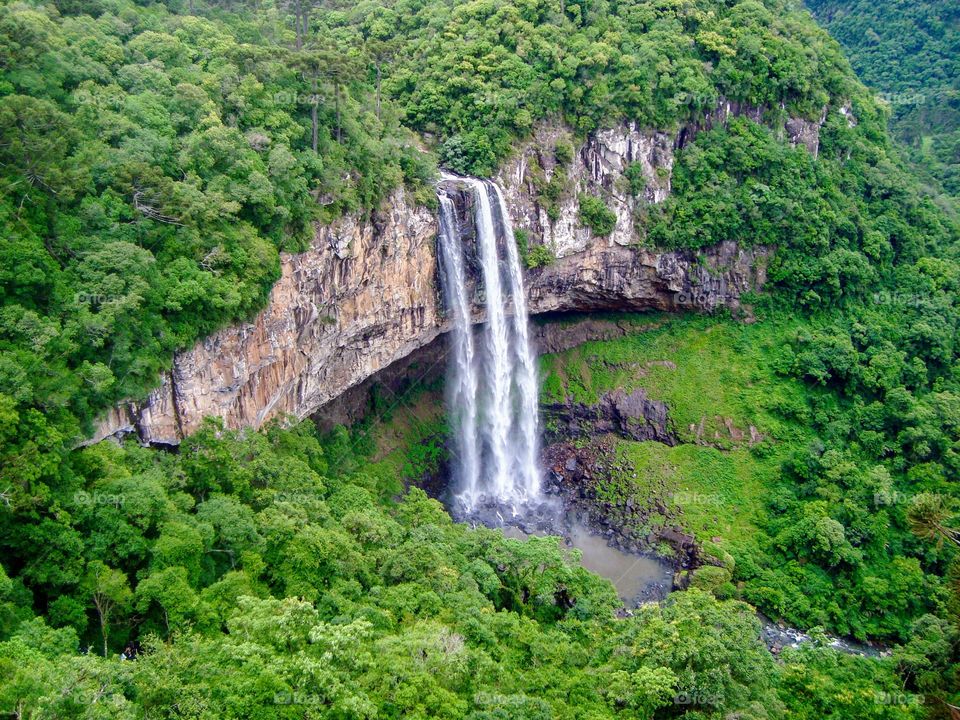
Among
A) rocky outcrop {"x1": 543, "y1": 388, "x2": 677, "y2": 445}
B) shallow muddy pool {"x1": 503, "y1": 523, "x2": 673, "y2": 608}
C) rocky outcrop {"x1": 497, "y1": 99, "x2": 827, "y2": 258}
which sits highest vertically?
rocky outcrop {"x1": 497, "y1": 99, "x2": 827, "y2": 258}

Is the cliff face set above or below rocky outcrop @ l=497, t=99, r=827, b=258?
below

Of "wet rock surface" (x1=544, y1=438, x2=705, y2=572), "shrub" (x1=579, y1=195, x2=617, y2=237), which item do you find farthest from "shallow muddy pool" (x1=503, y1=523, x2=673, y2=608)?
"shrub" (x1=579, y1=195, x2=617, y2=237)

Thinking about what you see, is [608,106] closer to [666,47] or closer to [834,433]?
[666,47]

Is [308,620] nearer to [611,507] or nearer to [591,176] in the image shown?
[611,507]

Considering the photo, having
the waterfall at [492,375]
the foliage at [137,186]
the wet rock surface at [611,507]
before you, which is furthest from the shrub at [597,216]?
the wet rock surface at [611,507]

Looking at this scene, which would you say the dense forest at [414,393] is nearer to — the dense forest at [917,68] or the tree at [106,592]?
the tree at [106,592]

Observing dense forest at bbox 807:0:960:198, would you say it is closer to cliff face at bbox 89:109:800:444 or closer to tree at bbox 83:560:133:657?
cliff face at bbox 89:109:800:444

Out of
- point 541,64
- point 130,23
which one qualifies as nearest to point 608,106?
point 541,64
